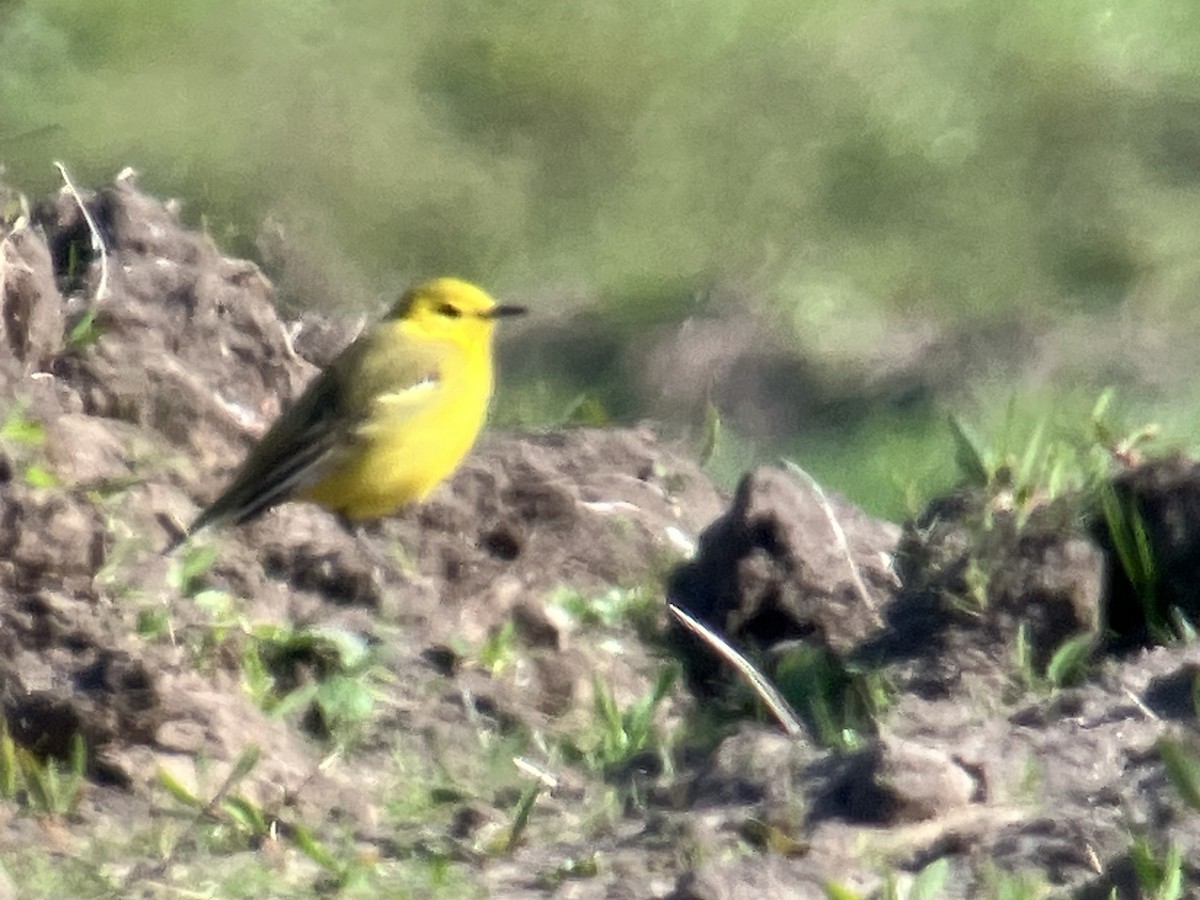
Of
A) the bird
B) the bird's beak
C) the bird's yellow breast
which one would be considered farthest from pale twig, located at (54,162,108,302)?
the bird's beak

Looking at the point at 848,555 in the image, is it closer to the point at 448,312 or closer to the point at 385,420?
the point at 385,420

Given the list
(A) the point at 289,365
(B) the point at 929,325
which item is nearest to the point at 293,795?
(A) the point at 289,365

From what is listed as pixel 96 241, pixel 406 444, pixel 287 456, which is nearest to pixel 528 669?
pixel 287 456

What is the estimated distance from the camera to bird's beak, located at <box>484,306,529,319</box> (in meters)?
7.47

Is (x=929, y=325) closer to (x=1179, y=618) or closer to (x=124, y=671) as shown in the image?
(x=1179, y=618)

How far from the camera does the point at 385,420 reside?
7402mm

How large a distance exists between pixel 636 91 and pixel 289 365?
17.5 feet

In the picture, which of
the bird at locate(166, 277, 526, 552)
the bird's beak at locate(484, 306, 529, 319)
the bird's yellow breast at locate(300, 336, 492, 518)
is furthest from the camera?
the bird's beak at locate(484, 306, 529, 319)

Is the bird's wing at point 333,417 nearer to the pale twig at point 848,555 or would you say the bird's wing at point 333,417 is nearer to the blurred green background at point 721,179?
the blurred green background at point 721,179

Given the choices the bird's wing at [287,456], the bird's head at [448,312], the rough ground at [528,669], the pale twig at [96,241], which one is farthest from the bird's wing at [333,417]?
the pale twig at [96,241]

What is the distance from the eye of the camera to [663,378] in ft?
28.5

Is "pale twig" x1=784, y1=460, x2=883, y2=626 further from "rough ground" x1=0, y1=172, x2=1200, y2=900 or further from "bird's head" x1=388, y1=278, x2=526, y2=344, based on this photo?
"bird's head" x1=388, y1=278, x2=526, y2=344

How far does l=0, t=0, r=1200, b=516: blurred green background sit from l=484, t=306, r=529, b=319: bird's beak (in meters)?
0.42

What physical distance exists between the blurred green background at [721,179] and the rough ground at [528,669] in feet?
5.16
